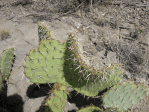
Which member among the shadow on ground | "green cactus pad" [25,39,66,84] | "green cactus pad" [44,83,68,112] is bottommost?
the shadow on ground

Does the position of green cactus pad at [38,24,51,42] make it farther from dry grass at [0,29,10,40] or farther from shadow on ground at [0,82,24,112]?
dry grass at [0,29,10,40]

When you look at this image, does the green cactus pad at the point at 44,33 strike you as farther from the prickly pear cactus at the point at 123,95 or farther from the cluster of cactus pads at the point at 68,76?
the prickly pear cactus at the point at 123,95

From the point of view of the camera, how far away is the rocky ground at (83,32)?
229 centimetres

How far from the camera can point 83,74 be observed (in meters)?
1.28

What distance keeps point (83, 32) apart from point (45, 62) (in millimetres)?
1745

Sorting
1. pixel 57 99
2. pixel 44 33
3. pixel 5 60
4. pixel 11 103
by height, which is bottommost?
pixel 11 103

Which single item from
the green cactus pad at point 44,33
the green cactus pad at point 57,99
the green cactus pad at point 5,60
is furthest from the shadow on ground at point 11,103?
the green cactus pad at point 44,33

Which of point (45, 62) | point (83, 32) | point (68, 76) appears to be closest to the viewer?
point (45, 62)

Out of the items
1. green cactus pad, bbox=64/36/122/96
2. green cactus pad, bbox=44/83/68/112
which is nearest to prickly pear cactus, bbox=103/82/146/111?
green cactus pad, bbox=64/36/122/96

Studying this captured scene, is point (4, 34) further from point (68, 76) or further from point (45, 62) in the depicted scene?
point (68, 76)

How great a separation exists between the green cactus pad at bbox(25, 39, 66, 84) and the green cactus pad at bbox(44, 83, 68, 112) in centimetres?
17

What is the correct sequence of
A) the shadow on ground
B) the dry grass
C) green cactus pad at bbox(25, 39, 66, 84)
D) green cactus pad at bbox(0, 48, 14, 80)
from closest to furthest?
green cactus pad at bbox(25, 39, 66, 84), green cactus pad at bbox(0, 48, 14, 80), the shadow on ground, the dry grass

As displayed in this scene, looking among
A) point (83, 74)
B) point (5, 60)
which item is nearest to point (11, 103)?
point (5, 60)

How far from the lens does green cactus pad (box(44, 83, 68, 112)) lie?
1492 mm
